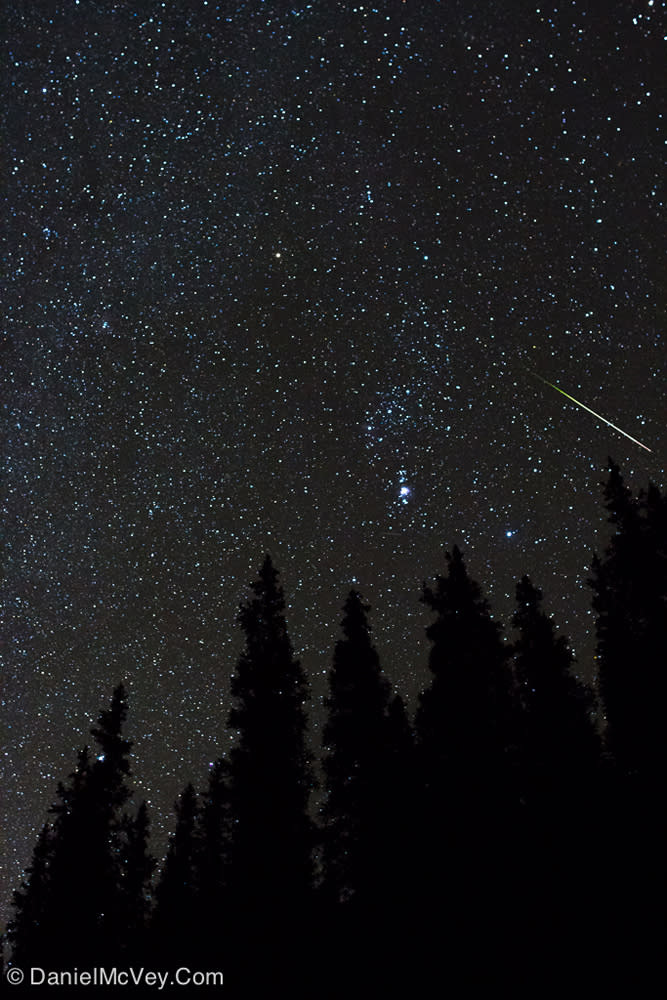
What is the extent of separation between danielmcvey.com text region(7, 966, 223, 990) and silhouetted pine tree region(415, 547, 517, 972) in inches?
212

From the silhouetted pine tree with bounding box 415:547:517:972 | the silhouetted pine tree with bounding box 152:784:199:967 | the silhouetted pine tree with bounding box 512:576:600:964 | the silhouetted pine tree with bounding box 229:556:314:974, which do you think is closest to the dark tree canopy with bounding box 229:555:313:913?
the silhouetted pine tree with bounding box 229:556:314:974

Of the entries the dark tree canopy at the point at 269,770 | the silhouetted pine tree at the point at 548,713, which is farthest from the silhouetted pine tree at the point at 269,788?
the silhouetted pine tree at the point at 548,713

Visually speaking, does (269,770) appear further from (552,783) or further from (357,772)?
(552,783)

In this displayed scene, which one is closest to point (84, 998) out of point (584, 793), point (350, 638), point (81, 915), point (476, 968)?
point (81, 915)

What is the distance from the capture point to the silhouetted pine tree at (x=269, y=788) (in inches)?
533

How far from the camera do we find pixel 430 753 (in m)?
17.8

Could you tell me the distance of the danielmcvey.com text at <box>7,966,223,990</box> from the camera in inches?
516

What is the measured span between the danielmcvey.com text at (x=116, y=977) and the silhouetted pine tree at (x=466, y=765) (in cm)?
539

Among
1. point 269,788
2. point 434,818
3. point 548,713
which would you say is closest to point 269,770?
point 269,788

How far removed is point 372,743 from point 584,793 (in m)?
5.84

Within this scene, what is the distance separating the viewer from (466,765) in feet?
51.9

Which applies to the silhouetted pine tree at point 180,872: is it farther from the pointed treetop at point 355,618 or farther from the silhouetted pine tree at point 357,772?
the pointed treetop at point 355,618

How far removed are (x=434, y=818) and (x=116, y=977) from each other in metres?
9.26

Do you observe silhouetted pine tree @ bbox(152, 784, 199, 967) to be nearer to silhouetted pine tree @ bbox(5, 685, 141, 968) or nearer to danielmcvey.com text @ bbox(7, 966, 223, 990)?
silhouetted pine tree @ bbox(5, 685, 141, 968)
